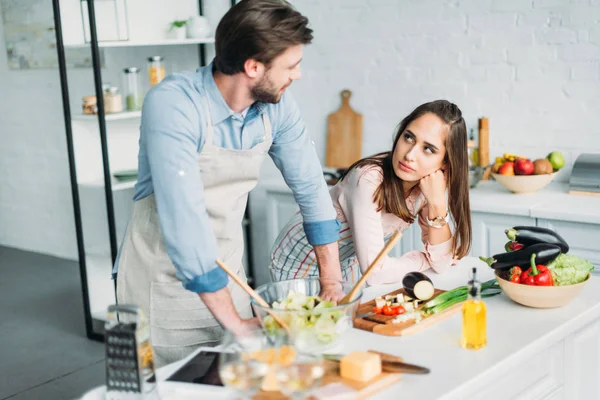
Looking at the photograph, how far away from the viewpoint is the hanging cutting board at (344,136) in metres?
4.79

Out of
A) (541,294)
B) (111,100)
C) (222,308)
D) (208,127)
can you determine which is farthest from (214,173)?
(111,100)

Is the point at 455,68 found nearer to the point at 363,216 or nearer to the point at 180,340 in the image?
the point at 363,216

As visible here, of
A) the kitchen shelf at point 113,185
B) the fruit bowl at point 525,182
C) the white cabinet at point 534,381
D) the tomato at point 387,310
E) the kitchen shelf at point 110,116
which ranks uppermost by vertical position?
the kitchen shelf at point 110,116

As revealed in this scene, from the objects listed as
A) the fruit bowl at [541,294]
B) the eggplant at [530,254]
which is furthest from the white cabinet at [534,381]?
the eggplant at [530,254]

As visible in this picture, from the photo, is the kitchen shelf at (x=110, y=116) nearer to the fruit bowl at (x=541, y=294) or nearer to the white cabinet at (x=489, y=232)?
the white cabinet at (x=489, y=232)

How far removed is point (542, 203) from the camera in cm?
357

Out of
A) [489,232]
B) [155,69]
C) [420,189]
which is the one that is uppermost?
[155,69]

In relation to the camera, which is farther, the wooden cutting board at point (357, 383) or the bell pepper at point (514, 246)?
the bell pepper at point (514, 246)

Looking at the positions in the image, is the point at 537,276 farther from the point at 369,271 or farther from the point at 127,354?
the point at 127,354

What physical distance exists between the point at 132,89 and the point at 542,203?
251 cm

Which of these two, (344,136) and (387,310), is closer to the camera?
(387,310)

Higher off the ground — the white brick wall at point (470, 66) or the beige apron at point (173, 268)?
the white brick wall at point (470, 66)

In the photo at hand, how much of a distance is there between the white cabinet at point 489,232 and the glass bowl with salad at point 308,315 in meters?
1.87

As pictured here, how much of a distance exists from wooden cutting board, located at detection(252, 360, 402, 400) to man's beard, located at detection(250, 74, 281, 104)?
2.42ft
